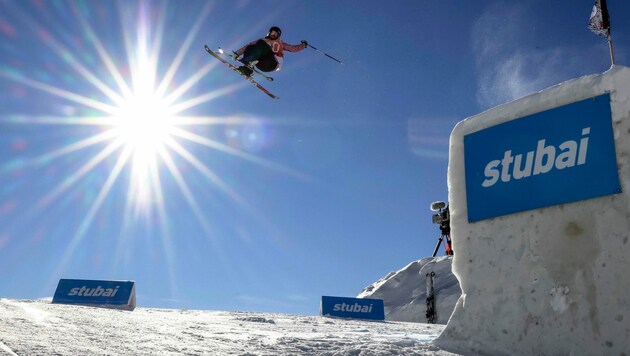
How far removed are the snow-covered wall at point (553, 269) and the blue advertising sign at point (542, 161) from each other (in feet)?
0.23

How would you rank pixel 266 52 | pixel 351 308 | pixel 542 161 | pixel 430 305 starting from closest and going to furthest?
pixel 542 161
pixel 266 52
pixel 351 308
pixel 430 305

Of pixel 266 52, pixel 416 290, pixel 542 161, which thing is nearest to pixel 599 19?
pixel 266 52

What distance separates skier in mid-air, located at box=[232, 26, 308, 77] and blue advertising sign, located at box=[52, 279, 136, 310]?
22.8ft

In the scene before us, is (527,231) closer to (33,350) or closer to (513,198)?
(513,198)

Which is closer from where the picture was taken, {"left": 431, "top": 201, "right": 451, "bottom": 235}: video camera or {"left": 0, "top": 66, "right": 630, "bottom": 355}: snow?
{"left": 0, "top": 66, "right": 630, "bottom": 355}: snow

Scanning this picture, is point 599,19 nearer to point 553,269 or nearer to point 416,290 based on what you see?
point 553,269

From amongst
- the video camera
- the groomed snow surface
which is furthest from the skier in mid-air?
the video camera

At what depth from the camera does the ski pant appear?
13219 millimetres

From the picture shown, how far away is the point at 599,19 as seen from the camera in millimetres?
12516

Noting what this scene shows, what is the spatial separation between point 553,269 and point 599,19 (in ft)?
36.4

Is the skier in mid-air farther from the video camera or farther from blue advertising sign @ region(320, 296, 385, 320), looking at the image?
the video camera

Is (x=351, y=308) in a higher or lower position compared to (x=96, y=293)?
higher

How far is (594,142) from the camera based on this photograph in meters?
4.24

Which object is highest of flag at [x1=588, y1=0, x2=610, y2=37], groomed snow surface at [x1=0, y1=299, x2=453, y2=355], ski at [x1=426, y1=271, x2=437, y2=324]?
flag at [x1=588, y1=0, x2=610, y2=37]
